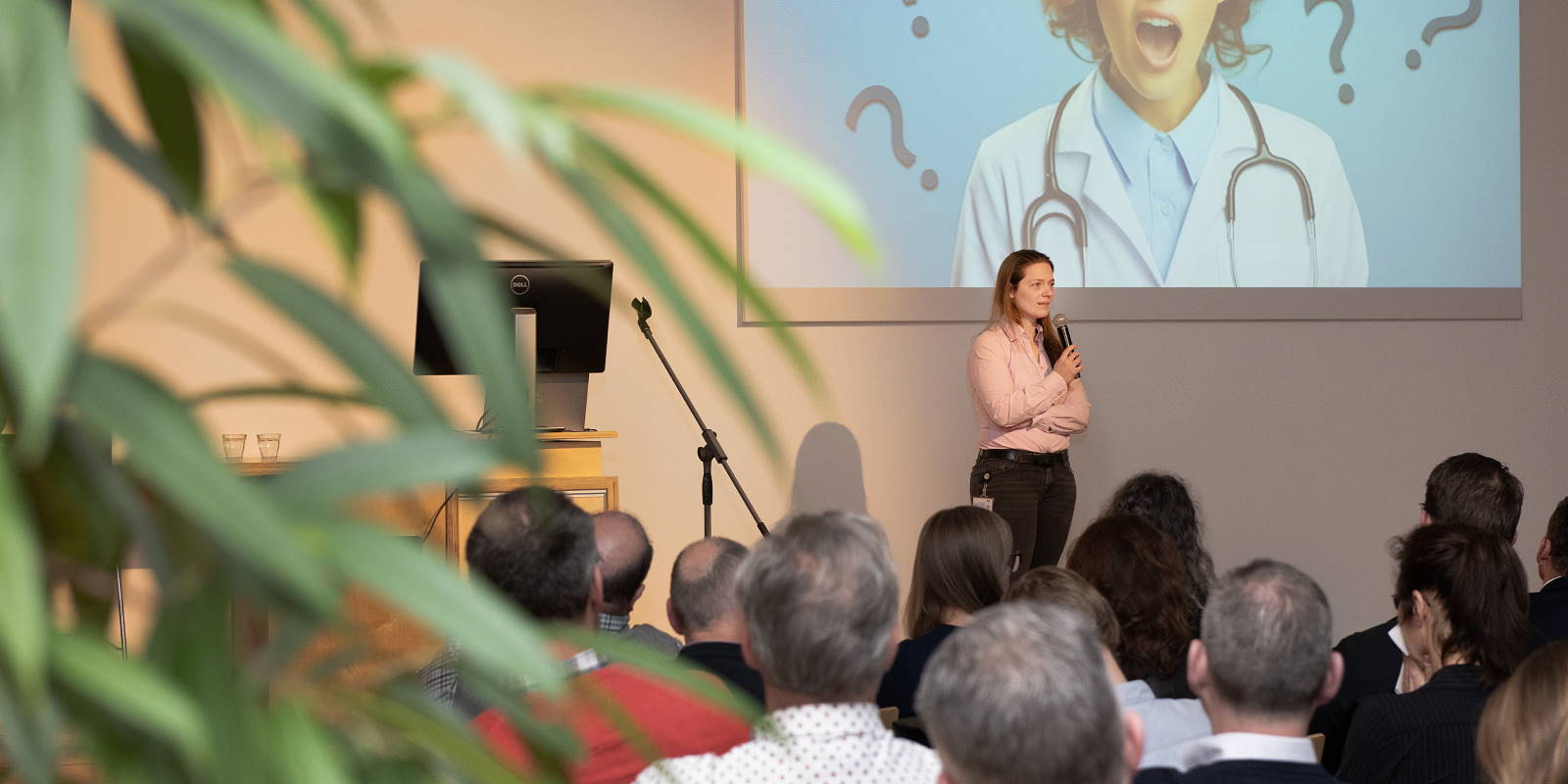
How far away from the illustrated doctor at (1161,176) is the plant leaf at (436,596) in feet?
17.1

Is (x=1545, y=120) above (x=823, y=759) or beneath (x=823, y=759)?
above

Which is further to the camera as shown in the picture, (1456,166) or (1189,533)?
(1456,166)

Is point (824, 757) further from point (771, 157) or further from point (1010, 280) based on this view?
point (1010, 280)

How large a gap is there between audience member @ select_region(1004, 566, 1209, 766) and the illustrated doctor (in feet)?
10.7

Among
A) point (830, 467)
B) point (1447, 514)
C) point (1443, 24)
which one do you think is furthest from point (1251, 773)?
point (1443, 24)

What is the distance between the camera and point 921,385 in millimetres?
5625

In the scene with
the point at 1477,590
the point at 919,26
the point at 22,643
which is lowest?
the point at 1477,590

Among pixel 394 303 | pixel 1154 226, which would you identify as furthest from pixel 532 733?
pixel 1154 226

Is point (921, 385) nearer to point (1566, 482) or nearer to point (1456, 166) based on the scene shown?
point (1456, 166)

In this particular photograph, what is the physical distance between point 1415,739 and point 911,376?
11.5 ft

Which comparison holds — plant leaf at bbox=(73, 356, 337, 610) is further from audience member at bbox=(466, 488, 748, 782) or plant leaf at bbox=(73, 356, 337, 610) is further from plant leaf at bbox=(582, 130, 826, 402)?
audience member at bbox=(466, 488, 748, 782)

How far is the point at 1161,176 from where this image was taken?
5758mm

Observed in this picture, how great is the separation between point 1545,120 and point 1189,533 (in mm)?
3801

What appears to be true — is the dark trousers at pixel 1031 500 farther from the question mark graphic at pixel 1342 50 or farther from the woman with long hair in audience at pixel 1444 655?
the woman with long hair in audience at pixel 1444 655
